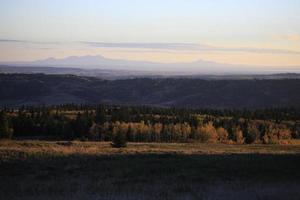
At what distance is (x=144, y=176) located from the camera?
77.2 ft

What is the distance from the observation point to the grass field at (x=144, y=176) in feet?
64.2

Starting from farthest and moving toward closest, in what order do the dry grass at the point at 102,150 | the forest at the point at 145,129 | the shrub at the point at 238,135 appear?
the shrub at the point at 238,135 < the forest at the point at 145,129 < the dry grass at the point at 102,150

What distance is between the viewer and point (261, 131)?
322 ft

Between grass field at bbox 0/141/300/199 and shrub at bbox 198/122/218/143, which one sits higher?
grass field at bbox 0/141/300/199

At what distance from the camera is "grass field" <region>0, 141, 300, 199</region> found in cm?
1958

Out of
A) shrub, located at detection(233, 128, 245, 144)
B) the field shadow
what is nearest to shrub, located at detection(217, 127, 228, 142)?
shrub, located at detection(233, 128, 245, 144)

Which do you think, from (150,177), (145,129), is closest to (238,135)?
(145,129)

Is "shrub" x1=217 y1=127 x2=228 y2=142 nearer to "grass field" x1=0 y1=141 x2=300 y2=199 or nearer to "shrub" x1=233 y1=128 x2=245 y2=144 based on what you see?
"shrub" x1=233 y1=128 x2=245 y2=144

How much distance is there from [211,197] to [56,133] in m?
75.3

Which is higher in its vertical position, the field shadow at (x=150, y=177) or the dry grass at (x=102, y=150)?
the field shadow at (x=150, y=177)

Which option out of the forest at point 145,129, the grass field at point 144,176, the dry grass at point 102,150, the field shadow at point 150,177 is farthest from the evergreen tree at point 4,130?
A: the field shadow at point 150,177

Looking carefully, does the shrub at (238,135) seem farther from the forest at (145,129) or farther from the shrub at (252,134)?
the shrub at (252,134)

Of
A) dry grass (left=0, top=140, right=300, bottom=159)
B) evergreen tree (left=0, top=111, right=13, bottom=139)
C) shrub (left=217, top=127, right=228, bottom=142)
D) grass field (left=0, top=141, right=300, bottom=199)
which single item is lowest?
shrub (left=217, top=127, right=228, bottom=142)

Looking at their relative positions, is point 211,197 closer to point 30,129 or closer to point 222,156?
point 222,156
